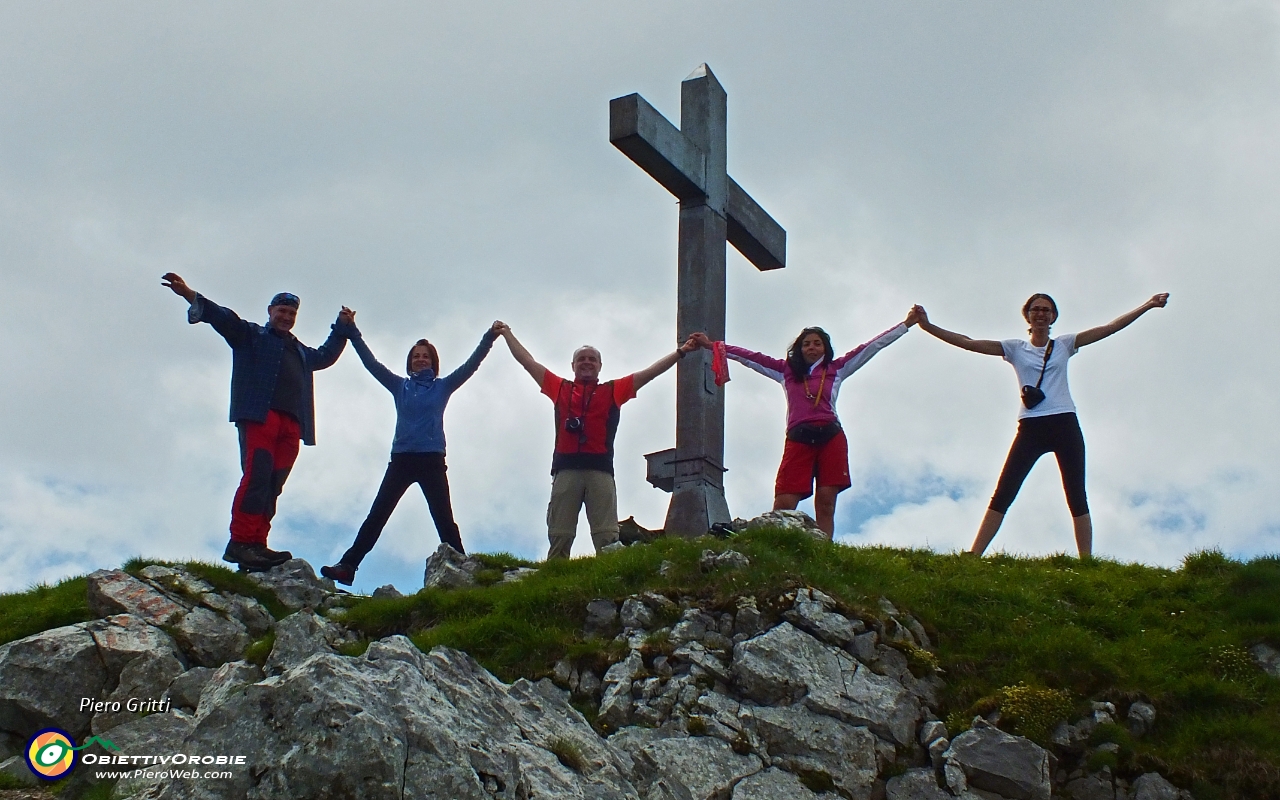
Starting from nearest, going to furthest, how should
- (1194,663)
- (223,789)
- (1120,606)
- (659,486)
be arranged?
(223,789) < (1194,663) < (1120,606) < (659,486)

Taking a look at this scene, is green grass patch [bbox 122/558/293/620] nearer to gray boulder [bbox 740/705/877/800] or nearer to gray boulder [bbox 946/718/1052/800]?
gray boulder [bbox 740/705/877/800]

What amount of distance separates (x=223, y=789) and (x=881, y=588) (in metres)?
5.61

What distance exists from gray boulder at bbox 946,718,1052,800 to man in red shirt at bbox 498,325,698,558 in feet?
15.1

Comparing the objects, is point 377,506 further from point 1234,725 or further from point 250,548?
point 1234,725

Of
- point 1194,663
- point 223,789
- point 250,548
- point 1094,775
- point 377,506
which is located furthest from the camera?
point 377,506

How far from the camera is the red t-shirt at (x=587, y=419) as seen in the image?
12922 mm

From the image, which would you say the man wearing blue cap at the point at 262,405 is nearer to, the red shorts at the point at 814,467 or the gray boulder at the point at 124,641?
the gray boulder at the point at 124,641

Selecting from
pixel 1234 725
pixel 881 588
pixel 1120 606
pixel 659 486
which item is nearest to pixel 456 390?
pixel 659 486

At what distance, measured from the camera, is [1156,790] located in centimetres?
887

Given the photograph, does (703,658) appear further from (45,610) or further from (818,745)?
(45,610)

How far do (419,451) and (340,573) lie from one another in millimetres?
1371

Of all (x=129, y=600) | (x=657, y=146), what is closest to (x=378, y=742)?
(x=129, y=600)

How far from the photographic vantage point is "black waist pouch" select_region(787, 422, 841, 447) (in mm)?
12523

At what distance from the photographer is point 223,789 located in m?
6.89
